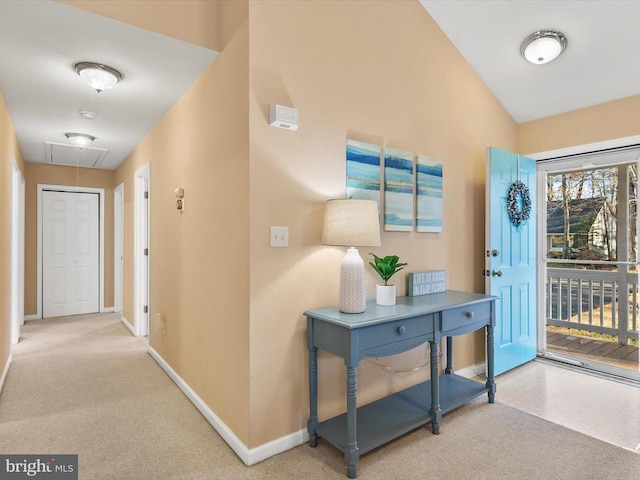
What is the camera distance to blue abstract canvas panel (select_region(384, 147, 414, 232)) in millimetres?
2598

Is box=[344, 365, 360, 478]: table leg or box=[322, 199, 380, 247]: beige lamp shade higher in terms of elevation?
box=[322, 199, 380, 247]: beige lamp shade

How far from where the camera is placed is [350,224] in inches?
79.9

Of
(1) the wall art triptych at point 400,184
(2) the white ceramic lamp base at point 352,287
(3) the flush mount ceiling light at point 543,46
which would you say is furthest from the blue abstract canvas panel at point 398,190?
(3) the flush mount ceiling light at point 543,46

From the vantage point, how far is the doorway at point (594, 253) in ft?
11.0

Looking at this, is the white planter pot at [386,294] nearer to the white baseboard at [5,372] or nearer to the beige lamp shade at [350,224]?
the beige lamp shade at [350,224]

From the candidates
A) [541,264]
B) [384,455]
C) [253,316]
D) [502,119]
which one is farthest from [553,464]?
[502,119]

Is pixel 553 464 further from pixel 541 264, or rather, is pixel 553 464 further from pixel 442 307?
pixel 541 264

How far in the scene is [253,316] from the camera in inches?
78.1

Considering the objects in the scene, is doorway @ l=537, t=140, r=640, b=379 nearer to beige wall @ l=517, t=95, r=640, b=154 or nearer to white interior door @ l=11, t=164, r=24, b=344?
beige wall @ l=517, t=95, r=640, b=154

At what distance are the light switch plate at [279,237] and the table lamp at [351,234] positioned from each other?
0.21m

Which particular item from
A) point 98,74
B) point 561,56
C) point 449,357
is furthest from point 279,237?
point 561,56

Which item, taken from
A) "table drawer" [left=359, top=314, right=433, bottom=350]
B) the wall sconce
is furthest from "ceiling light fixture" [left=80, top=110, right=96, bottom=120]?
"table drawer" [left=359, top=314, right=433, bottom=350]

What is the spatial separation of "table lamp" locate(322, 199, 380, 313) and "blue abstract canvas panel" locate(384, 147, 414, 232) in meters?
0.52

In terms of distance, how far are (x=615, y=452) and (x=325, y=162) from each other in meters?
2.27
